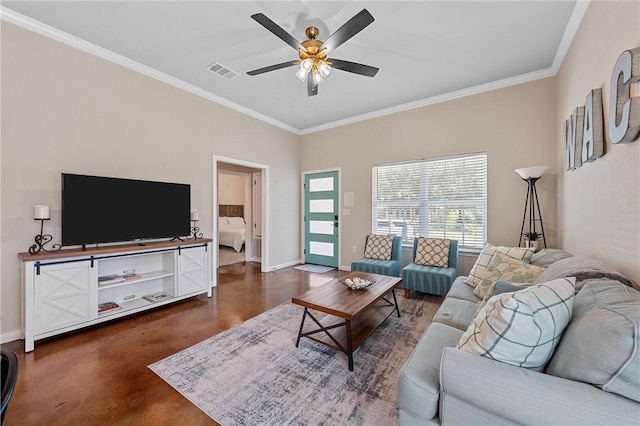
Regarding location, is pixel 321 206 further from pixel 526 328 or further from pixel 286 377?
pixel 526 328

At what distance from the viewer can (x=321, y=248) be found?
5676mm

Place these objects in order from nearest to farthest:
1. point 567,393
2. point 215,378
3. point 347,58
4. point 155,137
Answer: point 567,393
point 215,378
point 347,58
point 155,137

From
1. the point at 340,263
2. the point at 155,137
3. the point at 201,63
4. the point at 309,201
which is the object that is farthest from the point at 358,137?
the point at 155,137

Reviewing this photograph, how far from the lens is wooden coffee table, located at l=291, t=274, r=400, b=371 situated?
6.85ft

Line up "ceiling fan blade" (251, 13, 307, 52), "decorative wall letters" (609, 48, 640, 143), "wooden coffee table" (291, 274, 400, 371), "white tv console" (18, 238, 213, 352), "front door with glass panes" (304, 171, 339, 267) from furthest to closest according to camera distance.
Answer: "front door with glass panes" (304, 171, 339, 267)
"white tv console" (18, 238, 213, 352)
"wooden coffee table" (291, 274, 400, 371)
"ceiling fan blade" (251, 13, 307, 52)
"decorative wall letters" (609, 48, 640, 143)

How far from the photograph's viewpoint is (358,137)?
5.11 m

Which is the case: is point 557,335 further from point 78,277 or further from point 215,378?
point 78,277

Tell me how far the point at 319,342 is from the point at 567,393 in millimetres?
1700

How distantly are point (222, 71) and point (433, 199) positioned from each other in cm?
372

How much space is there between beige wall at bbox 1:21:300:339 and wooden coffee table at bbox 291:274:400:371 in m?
2.50

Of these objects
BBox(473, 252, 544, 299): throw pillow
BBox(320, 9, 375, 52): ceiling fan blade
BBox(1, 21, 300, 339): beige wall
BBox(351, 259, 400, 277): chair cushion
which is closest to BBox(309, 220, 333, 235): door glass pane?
BBox(351, 259, 400, 277): chair cushion

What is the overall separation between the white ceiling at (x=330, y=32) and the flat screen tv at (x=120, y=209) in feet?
5.01

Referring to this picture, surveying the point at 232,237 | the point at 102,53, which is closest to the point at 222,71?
the point at 102,53

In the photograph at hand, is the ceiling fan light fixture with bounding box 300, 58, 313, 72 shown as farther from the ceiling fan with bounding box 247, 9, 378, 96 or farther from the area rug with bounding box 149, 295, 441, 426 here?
the area rug with bounding box 149, 295, 441, 426
